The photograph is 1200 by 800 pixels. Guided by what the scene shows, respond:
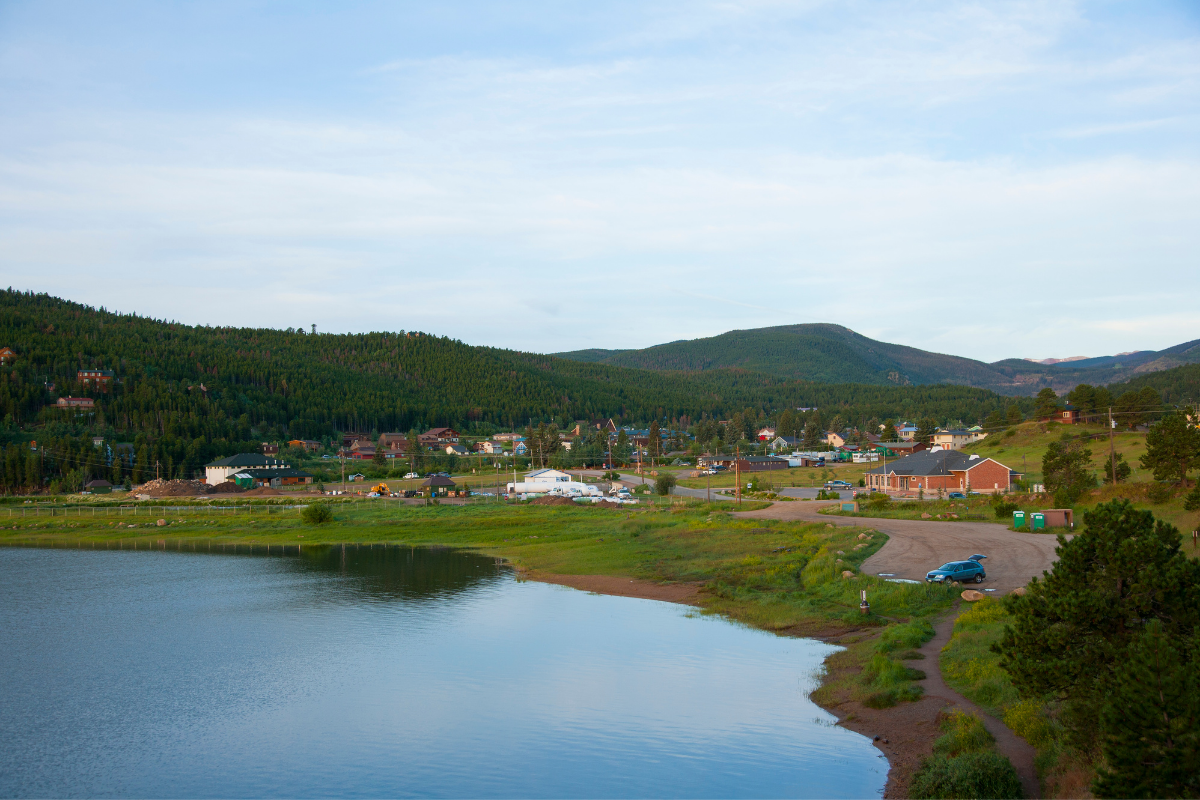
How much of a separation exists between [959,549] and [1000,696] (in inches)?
834

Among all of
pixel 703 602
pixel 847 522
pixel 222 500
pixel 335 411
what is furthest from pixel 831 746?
pixel 335 411

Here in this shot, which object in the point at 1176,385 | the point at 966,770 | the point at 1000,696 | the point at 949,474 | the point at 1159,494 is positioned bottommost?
the point at 1000,696

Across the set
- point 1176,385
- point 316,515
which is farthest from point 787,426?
point 316,515

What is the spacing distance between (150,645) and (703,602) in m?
20.0

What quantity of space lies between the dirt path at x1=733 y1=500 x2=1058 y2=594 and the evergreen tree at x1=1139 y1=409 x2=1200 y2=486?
8.28m

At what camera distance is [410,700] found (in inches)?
819

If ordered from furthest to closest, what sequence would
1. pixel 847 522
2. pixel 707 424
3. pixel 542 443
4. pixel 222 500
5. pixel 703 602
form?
pixel 707 424 → pixel 542 443 → pixel 222 500 → pixel 847 522 → pixel 703 602

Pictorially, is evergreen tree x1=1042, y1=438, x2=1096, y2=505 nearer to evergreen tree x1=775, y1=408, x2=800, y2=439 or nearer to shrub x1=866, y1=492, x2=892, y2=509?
shrub x1=866, y1=492, x2=892, y2=509

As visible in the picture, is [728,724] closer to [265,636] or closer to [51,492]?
[265,636]

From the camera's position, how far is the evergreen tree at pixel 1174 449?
4053cm

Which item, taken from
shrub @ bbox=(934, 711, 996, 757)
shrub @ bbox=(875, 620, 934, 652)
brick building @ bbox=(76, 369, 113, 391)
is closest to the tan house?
shrub @ bbox=(875, 620, 934, 652)

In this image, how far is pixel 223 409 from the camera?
133m

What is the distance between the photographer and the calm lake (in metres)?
15.8

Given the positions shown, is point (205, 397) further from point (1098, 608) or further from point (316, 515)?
point (1098, 608)
